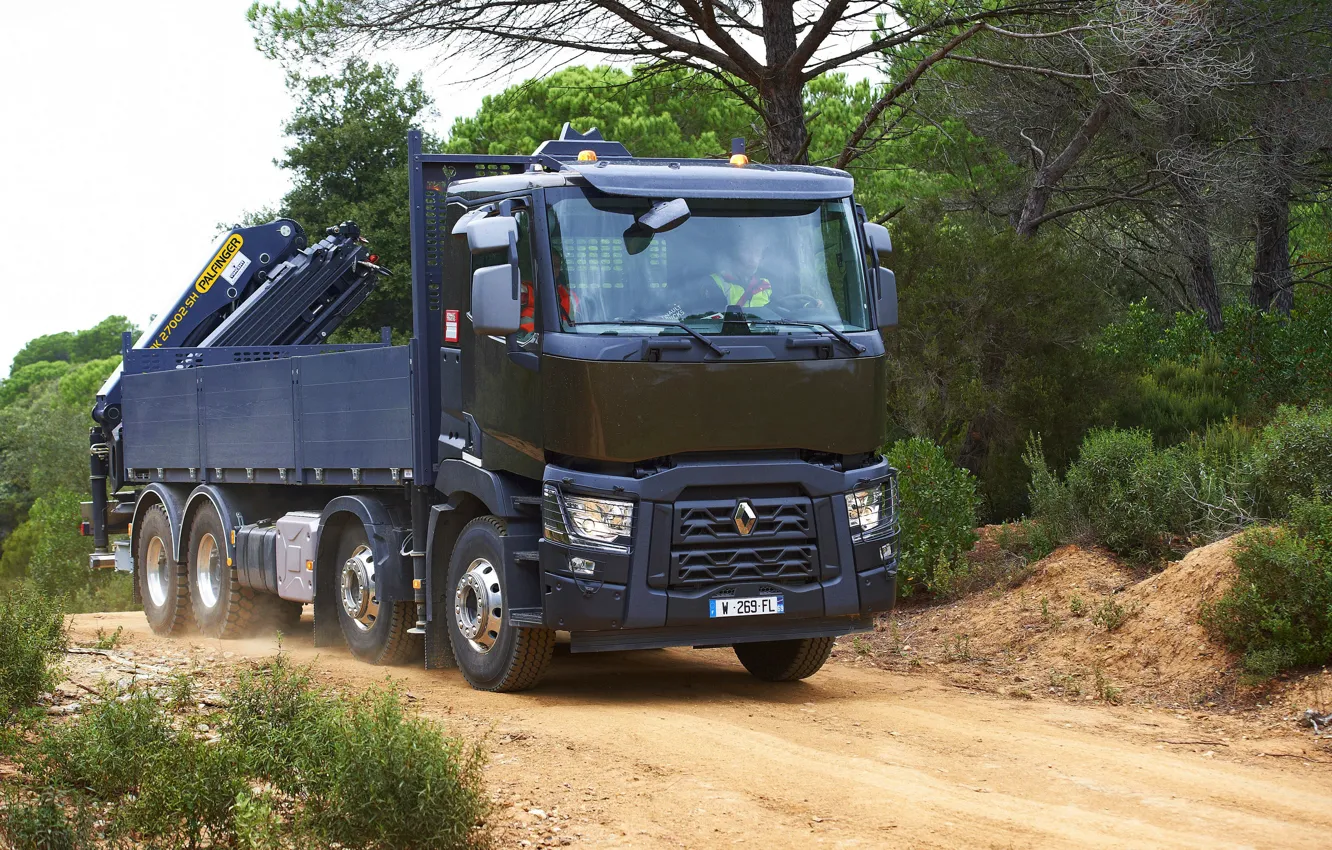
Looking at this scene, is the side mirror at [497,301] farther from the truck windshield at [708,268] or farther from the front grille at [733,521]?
the front grille at [733,521]

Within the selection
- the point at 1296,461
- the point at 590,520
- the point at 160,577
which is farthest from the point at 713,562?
the point at 160,577

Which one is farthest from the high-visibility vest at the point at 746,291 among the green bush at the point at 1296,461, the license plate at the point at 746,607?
the green bush at the point at 1296,461

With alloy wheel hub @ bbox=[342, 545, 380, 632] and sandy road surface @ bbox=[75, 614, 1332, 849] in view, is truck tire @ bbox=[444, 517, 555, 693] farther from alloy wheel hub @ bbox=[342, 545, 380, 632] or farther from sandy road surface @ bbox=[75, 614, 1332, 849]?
alloy wheel hub @ bbox=[342, 545, 380, 632]

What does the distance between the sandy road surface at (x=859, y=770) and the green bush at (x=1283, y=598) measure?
910 mm

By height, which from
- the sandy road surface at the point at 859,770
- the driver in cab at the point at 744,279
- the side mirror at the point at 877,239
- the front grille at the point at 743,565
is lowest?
the sandy road surface at the point at 859,770

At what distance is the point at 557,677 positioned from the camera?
10.3m

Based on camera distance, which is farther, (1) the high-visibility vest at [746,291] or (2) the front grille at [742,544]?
(1) the high-visibility vest at [746,291]

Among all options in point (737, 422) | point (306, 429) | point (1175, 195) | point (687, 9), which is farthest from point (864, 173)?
point (737, 422)

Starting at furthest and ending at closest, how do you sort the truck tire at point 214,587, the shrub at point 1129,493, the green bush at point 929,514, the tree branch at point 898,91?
the tree branch at point 898,91
the green bush at point 929,514
the truck tire at point 214,587
the shrub at point 1129,493

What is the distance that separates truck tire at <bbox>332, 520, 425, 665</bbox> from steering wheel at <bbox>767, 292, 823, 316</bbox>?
3.84m

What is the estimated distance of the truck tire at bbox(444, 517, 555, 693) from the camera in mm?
9016

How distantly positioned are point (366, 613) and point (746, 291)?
4246 mm

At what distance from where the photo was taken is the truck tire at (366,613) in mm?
10688

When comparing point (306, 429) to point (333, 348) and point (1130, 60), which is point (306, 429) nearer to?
point (333, 348)
